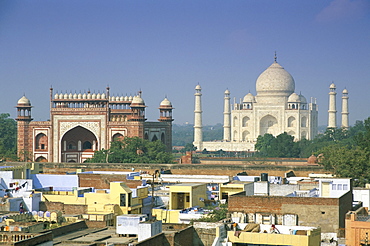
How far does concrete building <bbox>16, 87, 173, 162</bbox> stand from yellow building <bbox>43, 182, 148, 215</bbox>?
23.0m

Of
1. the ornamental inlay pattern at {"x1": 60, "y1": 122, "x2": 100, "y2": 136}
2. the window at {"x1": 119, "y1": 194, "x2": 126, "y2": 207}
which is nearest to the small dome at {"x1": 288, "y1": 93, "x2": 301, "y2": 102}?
the ornamental inlay pattern at {"x1": 60, "y1": 122, "x2": 100, "y2": 136}

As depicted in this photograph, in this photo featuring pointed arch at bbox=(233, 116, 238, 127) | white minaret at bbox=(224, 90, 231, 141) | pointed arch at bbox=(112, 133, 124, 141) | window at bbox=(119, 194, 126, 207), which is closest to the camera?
window at bbox=(119, 194, 126, 207)

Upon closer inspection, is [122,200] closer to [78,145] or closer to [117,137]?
[117,137]

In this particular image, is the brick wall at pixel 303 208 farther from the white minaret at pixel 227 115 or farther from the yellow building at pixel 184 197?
the white minaret at pixel 227 115

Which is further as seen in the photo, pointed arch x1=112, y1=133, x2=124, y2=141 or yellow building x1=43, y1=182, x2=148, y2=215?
pointed arch x1=112, y1=133, x2=124, y2=141

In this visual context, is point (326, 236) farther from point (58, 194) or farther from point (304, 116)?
point (304, 116)

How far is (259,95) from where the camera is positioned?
73.8 metres

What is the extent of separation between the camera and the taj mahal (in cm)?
7062

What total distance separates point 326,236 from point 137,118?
27812mm

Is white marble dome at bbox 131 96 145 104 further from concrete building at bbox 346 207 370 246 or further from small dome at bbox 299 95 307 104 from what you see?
small dome at bbox 299 95 307 104

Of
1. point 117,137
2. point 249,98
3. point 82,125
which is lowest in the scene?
point 117,137

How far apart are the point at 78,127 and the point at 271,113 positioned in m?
30.2

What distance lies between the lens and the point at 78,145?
46.0 m

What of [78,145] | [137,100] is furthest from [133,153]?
[78,145]
